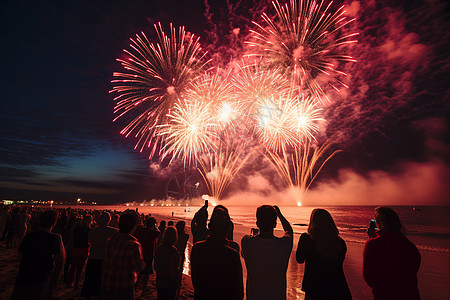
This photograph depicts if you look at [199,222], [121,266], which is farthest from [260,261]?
[199,222]

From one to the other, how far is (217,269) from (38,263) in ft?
9.79

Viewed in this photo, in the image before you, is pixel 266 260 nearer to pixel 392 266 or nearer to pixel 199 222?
pixel 392 266

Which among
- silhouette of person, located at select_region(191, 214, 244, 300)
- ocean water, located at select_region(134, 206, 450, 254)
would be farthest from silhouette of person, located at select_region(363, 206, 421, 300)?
ocean water, located at select_region(134, 206, 450, 254)

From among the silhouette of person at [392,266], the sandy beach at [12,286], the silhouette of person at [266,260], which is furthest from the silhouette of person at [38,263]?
the silhouette of person at [392,266]

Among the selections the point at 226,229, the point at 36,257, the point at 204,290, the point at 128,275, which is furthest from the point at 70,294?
the point at 226,229

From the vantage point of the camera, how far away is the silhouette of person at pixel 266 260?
298 centimetres

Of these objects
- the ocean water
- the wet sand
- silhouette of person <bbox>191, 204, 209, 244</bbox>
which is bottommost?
the ocean water

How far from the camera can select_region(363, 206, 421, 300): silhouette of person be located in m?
2.90

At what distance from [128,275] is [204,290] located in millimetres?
1319

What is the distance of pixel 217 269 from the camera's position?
2662 mm

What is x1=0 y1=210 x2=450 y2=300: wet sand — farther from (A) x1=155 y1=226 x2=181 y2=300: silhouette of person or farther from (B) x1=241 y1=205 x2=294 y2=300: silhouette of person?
(B) x1=241 y1=205 x2=294 y2=300: silhouette of person

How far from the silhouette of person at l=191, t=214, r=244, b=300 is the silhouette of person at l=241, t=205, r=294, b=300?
14.0 inches

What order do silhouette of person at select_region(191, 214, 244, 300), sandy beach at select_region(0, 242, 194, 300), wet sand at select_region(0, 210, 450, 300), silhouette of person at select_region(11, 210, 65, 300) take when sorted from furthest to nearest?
wet sand at select_region(0, 210, 450, 300), sandy beach at select_region(0, 242, 194, 300), silhouette of person at select_region(11, 210, 65, 300), silhouette of person at select_region(191, 214, 244, 300)

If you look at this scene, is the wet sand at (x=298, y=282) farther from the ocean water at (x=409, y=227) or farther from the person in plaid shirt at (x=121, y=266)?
the ocean water at (x=409, y=227)
